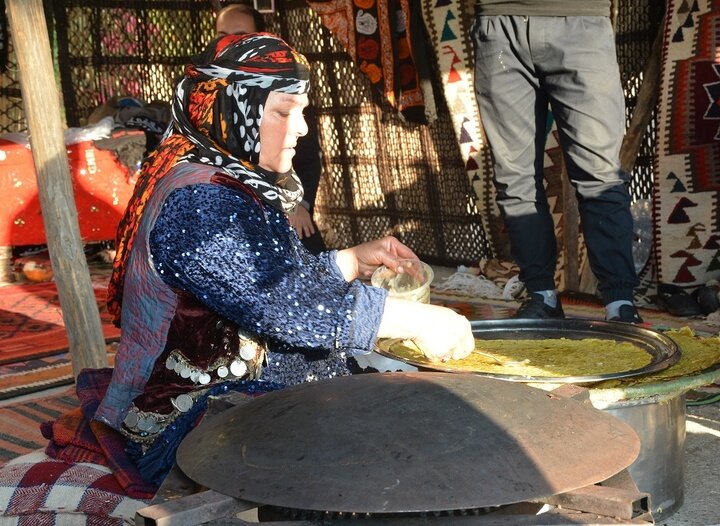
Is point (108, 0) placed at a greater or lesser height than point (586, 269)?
greater

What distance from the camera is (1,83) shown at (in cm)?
902

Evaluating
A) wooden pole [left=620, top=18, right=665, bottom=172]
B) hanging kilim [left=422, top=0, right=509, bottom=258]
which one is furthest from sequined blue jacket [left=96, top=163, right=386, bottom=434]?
hanging kilim [left=422, top=0, right=509, bottom=258]

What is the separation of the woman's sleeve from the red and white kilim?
0.48 m

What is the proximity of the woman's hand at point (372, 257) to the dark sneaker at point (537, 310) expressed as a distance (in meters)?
1.52

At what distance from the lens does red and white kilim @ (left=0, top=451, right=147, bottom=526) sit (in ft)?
6.88

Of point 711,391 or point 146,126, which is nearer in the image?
point 711,391

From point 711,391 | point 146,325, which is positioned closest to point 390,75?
point 711,391

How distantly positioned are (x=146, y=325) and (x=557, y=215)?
416 centimetres

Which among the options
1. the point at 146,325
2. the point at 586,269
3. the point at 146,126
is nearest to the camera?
the point at 146,325

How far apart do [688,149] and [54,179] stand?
10.6 feet

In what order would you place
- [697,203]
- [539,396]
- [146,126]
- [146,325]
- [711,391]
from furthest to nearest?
[146,126], [697,203], [711,391], [146,325], [539,396]

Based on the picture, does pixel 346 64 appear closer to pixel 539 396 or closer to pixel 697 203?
pixel 697 203

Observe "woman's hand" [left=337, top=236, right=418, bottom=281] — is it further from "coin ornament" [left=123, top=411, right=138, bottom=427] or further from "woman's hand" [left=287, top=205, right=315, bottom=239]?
"woman's hand" [left=287, top=205, right=315, bottom=239]

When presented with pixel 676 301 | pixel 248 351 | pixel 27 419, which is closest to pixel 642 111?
pixel 676 301
